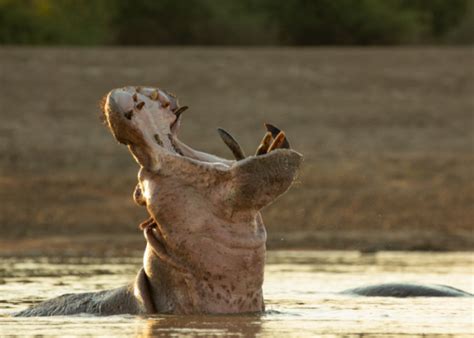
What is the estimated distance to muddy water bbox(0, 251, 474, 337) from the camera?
6.55m

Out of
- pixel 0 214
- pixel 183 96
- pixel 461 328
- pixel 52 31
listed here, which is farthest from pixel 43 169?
pixel 461 328

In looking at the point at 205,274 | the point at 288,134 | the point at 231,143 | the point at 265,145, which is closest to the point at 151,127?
the point at 231,143

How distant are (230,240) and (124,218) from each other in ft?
35.9

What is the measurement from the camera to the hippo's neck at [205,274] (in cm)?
659

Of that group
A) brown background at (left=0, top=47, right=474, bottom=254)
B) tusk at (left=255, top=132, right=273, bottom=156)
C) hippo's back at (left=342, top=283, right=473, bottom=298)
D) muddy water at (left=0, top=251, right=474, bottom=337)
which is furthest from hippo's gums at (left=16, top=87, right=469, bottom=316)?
brown background at (left=0, top=47, right=474, bottom=254)

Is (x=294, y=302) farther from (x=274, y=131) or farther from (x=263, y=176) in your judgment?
(x=263, y=176)

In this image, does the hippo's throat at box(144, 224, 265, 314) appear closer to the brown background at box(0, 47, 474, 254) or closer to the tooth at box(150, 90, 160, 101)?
the tooth at box(150, 90, 160, 101)

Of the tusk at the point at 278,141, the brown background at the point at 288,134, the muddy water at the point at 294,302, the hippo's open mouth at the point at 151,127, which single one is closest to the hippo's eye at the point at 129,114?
the hippo's open mouth at the point at 151,127

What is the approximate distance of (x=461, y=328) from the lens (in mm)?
6777

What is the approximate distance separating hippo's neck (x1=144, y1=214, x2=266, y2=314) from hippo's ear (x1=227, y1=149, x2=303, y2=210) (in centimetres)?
19


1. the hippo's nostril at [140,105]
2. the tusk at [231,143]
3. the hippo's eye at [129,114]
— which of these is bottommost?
the tusk at [231,143]

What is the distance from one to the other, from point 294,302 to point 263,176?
192cm

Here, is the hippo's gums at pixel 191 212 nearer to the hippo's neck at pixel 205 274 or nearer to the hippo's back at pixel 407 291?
the hippo's neck at pixel 205 274

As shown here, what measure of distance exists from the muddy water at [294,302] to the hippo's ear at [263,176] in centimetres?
53
